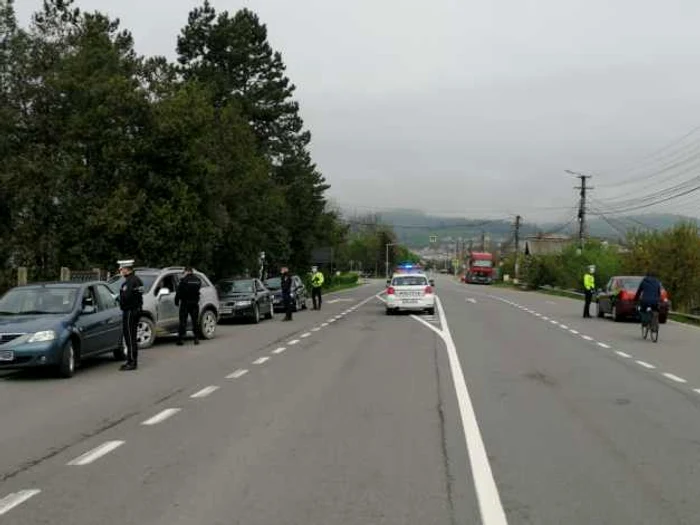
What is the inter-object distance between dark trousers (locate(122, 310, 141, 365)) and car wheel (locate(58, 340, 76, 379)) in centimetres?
107

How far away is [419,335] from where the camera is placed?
20531 mm

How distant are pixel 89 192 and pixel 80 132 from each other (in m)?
1.91

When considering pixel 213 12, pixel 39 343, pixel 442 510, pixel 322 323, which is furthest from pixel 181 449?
pixel 213 12

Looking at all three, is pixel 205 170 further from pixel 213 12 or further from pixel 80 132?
pixel 213 12

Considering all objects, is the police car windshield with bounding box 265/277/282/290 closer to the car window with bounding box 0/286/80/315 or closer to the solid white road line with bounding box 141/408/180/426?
the car window with bounding box 0/286/80/315

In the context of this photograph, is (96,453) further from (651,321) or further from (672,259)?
(672,259)

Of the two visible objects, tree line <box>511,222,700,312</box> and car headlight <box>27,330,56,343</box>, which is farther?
tree line <box>511,222,700,312</box>

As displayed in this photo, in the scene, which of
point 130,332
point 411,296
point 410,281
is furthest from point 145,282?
point 410,281

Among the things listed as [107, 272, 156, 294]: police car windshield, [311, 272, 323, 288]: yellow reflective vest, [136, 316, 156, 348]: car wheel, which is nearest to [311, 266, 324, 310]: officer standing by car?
[311, 272, 323, 288]: yellow reflective vest

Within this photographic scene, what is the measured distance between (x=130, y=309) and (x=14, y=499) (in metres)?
8.07

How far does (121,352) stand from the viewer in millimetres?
15055

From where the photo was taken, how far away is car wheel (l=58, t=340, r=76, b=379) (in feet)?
40.3

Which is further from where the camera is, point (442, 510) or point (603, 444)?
point (603, 444)

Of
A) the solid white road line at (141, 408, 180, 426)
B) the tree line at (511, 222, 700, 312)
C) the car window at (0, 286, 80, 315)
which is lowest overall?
the solid white road line at (141, 408, 180, 426)
